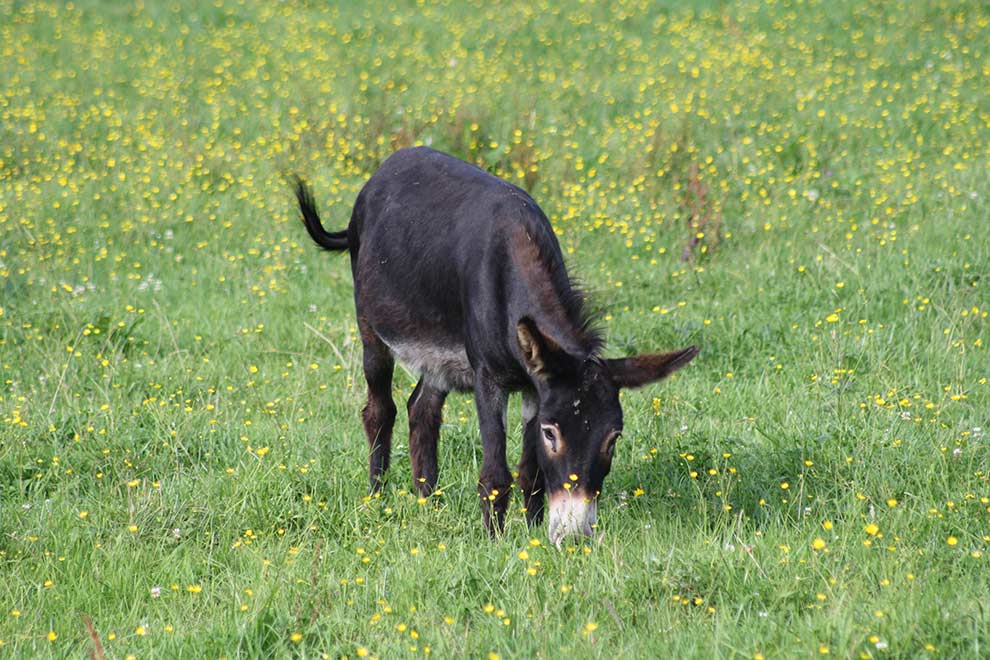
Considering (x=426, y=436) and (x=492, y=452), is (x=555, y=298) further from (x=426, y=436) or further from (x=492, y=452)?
A: (x=426, y=436)

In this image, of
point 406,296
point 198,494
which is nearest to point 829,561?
point 406,296

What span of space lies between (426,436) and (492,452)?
67 centimetres

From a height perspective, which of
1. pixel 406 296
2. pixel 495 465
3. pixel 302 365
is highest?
pixel 406 296

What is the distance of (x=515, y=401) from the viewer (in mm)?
6672

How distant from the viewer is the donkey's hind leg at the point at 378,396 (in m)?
5.46

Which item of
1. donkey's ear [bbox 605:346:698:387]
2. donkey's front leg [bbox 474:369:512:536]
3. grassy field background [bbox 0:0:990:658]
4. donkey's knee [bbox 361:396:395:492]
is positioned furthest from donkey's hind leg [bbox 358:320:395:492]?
donkey's ear [bbox 605:346:698:387]

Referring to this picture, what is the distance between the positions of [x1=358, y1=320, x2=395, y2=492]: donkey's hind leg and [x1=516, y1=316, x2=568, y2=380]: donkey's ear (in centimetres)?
148

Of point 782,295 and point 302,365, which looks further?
point 782,295

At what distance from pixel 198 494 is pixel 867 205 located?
19.9 feet

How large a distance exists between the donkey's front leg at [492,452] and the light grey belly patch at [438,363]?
277mm

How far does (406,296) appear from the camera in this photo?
5.17 meters

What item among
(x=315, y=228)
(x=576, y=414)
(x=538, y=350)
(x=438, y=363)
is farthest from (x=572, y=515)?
(x=315, y=228)

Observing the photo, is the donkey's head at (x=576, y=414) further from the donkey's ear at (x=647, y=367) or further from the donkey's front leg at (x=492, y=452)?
the donkey's front leg at (x=492, y=452)

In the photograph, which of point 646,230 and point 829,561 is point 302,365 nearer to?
→ point 646,230
